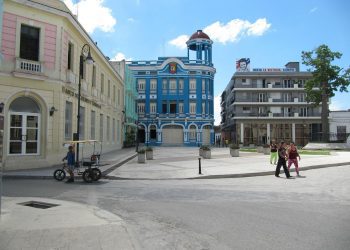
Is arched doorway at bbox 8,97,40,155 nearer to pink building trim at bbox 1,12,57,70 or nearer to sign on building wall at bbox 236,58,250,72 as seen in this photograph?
pink building trim at bbox 1,12,57,70

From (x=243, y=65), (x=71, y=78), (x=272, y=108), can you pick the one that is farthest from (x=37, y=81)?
(x=243, y=65)

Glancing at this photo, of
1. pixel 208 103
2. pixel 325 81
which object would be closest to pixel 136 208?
pixel 325 81

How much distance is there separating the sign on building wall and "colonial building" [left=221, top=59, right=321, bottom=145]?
791mm

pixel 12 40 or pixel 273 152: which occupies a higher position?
Result: pixel 12 40

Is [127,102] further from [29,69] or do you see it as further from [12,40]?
[12,40]

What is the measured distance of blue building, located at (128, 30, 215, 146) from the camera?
190 ft

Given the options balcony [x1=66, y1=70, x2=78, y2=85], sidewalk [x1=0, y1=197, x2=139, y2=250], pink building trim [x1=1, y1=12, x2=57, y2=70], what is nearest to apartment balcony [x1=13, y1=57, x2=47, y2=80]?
pink building trim [x1=1, y1=12, x2=57, y2=70]

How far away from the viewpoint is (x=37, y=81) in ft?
63.3

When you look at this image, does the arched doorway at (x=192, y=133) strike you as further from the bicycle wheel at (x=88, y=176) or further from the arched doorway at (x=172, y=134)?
the bicycle wheel at (x=88, y=176)

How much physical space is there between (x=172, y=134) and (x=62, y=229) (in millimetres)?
52080

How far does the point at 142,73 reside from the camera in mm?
59906

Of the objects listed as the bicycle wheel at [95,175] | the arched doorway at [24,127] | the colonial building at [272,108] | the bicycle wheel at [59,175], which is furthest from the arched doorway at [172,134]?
the bicycle wheel at [95,175]

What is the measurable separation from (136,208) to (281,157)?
9179mm

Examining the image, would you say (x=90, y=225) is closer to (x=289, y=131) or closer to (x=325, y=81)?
(x=325, y=81)
